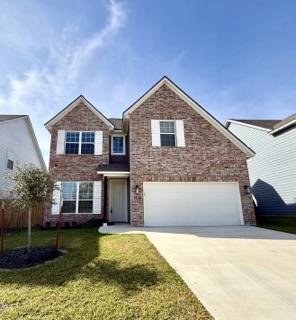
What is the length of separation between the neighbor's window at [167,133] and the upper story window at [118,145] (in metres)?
3.55

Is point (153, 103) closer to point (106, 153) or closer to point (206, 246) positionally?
point (106, 153)

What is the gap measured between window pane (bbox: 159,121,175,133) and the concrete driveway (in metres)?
6.65

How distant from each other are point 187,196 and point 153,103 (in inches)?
229

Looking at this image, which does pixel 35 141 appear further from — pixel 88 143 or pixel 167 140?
pixel 167 140

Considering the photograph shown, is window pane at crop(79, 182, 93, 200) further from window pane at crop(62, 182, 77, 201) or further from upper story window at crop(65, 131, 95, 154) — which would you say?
upper story window at crop(65, 131, 95, 154)

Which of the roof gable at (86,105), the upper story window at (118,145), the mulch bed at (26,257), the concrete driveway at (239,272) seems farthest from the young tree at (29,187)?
the upper story window at (118,145)

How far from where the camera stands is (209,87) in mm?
12258

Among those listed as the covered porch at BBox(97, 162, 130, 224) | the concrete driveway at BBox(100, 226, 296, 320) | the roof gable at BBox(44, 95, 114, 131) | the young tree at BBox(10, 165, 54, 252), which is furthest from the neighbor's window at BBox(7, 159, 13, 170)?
the concrete driveway at BBox(100, 226, 296, 320)

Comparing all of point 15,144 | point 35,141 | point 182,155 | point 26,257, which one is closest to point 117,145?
point 182,155

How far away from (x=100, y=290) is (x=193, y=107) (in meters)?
11.4

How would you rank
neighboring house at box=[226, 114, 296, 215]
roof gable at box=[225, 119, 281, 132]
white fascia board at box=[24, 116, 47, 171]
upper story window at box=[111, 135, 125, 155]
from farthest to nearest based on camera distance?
white fascia board at box=[24, 116, 47, 171]
roof gable at box=[225, 119, 281, 132]
upper story window at box=[111, 135, 125, 155]
neighboring house at box=[226, 114, 296, 215]

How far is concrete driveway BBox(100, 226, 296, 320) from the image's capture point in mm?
3182

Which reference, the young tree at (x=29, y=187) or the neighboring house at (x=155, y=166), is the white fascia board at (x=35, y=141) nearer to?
the neighboring house at (x=155, y=166)

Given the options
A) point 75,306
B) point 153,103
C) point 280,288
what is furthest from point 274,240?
point 153,103
